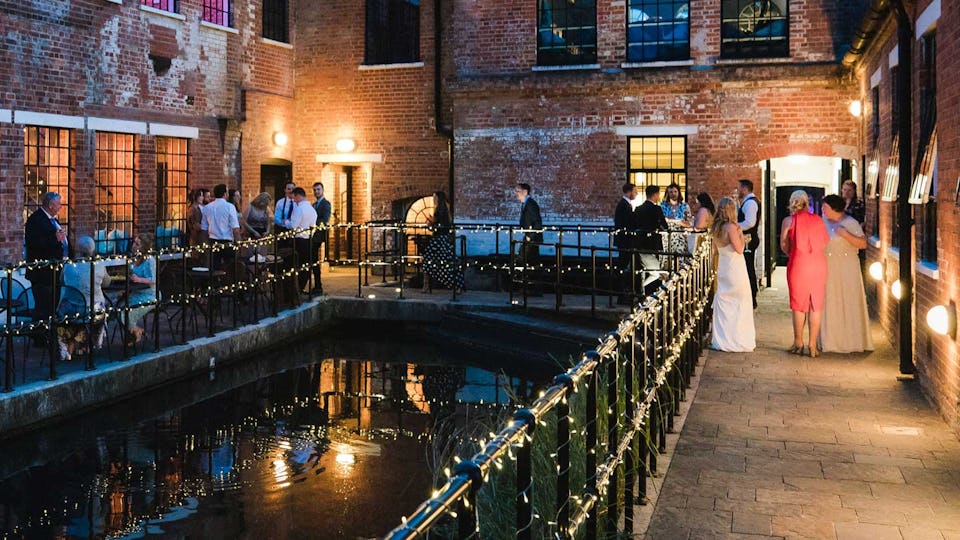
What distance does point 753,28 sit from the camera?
18266 millimetres

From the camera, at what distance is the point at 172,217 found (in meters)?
18.5

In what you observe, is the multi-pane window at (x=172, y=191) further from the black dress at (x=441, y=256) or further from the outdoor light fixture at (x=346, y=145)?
the black dress at (x=441, y=256)

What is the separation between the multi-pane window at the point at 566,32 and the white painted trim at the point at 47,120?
7.94m

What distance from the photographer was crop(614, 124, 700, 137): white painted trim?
18359 millimetres

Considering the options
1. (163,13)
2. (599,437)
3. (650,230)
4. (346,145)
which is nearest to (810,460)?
(599,437)

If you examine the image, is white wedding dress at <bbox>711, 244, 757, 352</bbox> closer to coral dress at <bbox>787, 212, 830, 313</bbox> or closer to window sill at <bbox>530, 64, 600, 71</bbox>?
coral dress at <bbox>787, 212, 830, 313</bbox>

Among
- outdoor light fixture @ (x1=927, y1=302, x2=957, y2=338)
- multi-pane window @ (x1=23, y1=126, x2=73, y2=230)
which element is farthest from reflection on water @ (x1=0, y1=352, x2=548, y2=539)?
multi-pane window @ (x1=23, y1=126, x2=73, y2=230)

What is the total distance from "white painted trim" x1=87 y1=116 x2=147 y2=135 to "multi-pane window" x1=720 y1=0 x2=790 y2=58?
9.80 m

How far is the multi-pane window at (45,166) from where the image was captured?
15.1 m

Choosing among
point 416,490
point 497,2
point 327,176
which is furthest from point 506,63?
point 416,490

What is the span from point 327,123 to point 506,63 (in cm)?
455

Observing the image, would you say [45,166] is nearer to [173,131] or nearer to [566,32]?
[173,131]

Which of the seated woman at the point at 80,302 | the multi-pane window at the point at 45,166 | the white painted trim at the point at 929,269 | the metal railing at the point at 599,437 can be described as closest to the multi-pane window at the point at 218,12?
the multi-pane window at the point at 45,166

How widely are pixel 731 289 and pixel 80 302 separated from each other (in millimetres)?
6515
